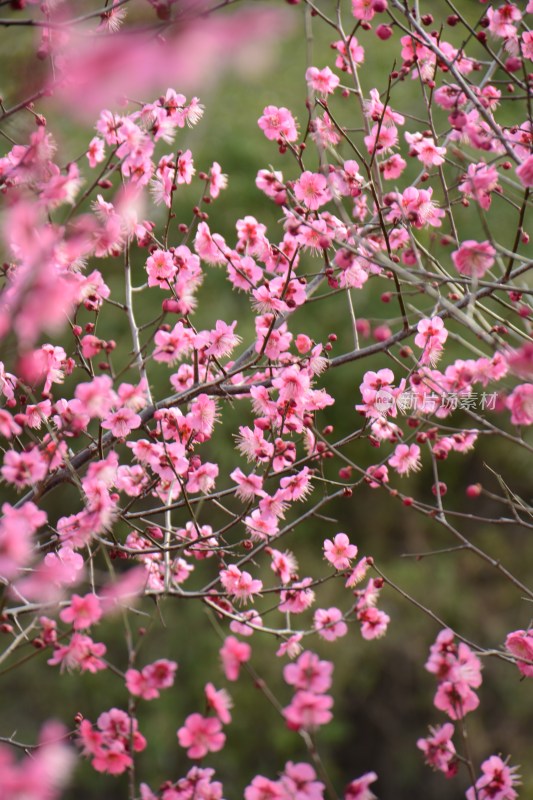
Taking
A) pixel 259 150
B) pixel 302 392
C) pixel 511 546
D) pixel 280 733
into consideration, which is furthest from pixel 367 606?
pixel 259 150

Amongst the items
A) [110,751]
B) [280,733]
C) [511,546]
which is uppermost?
[110,751]

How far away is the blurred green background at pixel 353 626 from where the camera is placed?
20.2ft

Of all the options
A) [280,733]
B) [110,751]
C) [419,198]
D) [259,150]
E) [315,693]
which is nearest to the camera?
[315,693]

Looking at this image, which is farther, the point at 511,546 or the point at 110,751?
the point at 511,546

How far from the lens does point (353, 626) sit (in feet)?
21.4

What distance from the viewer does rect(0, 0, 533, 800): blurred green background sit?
20.2ft

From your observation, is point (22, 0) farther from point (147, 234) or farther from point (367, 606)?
point (367, 606)

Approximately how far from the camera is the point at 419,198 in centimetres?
240

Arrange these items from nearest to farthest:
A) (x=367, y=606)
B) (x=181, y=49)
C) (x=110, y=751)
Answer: (x=181, y=49) → (x=110, y=751) → (x=367, y=606)

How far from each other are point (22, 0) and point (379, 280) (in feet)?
17.9

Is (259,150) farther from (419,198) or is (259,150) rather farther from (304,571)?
(419,198)

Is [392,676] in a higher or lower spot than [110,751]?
lower

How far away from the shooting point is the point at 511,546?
6.85 m

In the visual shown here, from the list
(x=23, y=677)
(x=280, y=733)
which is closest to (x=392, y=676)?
(x=280, y=733)
